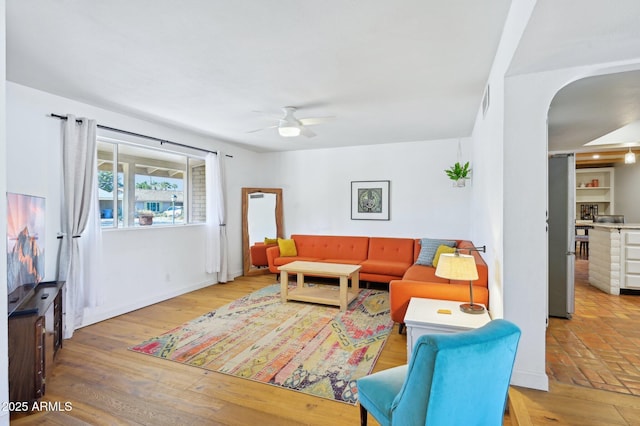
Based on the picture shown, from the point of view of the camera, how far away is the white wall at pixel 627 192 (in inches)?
263

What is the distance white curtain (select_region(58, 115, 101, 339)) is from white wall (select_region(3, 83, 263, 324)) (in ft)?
0.34

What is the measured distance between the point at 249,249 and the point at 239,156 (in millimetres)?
1799

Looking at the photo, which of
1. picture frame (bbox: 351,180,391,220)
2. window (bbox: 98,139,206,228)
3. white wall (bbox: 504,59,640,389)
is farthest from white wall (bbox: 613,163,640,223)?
window (bbox: 98,139,206,228)

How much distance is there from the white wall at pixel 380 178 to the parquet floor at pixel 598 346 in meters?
2.00

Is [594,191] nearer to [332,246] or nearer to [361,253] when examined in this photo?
[361,253]

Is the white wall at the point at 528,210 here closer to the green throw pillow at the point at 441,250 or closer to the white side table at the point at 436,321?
the white side table at the point at 436,321

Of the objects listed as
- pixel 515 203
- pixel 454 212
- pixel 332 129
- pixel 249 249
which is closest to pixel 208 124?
pixel 332 129

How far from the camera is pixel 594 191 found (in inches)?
306

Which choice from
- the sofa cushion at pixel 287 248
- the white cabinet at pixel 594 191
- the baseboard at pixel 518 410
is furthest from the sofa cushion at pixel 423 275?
the white cabinet at pixel 594 191

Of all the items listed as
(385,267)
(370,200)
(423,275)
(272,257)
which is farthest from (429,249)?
(272,257)

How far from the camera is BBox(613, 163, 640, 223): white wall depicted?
6.68 meters

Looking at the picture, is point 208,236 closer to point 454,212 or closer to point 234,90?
point 234,90

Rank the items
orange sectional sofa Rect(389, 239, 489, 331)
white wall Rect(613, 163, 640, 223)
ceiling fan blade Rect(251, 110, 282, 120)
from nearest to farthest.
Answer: orange sectional sofa Rect(389, 239, 489, 331) < ceiling fan blade Rect(251, 110, 282, 120) < white wall Rect(613, 163, 640, 223)

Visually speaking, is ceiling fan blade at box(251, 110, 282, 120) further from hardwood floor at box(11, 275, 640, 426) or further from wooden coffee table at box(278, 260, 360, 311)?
hardwood floor at box(11, 275, 640, 426)
